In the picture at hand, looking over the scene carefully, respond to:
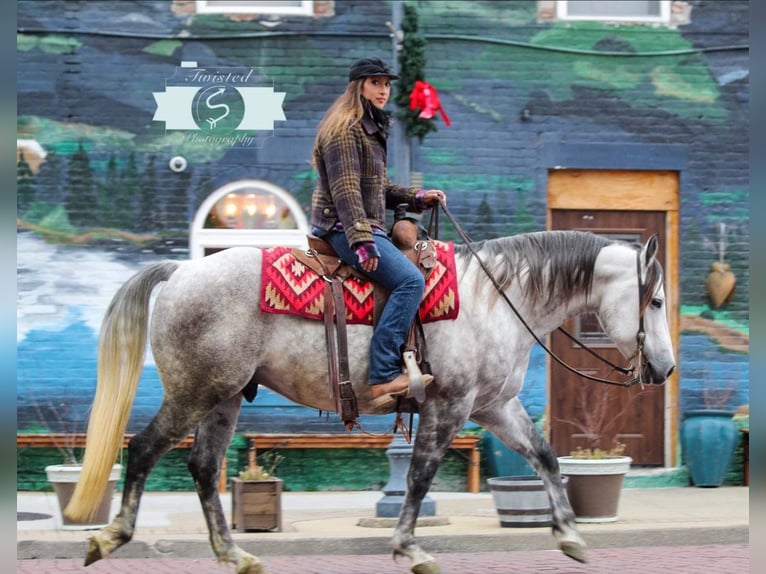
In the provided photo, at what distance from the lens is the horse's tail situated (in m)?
7.72

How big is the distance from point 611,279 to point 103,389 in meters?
3.42

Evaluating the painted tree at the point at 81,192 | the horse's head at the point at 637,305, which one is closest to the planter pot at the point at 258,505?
the horse's head at the point at 637,305

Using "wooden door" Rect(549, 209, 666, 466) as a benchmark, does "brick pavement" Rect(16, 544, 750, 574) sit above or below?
below

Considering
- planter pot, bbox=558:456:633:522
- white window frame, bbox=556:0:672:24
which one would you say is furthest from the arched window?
planter pot, bbox=558:456:633:522

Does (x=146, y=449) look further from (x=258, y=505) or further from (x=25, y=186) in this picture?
(x=25, y=186)

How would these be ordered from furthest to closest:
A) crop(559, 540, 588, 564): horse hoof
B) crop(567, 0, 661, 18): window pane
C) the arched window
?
crop(567, 0, 661, 18): window pane
the arched window
crop(559, 540, 588, 564): horse hoof

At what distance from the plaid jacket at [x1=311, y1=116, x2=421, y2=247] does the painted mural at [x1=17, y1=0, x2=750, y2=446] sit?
4.98 metres

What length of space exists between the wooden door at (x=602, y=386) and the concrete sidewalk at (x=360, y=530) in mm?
1183

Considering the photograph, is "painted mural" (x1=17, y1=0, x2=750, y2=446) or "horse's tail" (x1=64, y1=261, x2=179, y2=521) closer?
"horse's tail" (x1=64, y1=261, x2=179, y2=521)

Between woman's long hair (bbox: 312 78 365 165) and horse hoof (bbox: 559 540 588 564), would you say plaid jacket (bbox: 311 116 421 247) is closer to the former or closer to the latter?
woman's long hair (bbox: 312 78 365 165)

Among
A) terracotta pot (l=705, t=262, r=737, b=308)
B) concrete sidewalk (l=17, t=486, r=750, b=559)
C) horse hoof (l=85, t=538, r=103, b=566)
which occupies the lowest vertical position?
concrete sidewalk (l=17, t=486, r=750, b=559)

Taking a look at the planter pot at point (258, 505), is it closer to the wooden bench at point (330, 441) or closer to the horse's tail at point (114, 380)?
the horse's tail at point (114, 380)

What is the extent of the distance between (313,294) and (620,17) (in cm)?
706

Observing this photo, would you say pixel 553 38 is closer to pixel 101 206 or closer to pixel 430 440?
pixel 101 206
